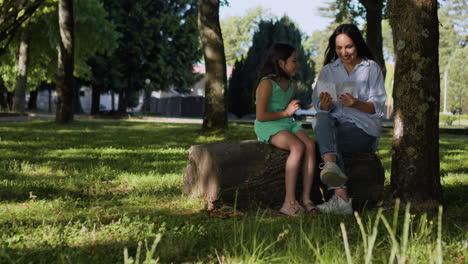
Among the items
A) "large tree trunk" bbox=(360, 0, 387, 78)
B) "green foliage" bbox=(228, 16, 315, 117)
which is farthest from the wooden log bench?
"green foliage" bbox=(228, 16, 315, 117)

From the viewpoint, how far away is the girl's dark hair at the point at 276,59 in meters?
4.80

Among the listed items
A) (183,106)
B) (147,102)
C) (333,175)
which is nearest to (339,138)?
(333,175)

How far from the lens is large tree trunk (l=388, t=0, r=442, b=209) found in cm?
Result: 424

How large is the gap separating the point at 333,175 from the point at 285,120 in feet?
2.98

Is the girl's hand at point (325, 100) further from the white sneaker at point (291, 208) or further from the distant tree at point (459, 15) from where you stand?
the distant tree at point (459, 15)

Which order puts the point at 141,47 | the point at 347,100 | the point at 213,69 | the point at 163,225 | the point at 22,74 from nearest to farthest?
the point at 163,225
the point at 347,100
the point at 213,69
the point at 22,74
the point at 141,47

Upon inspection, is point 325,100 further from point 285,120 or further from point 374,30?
point 374,30

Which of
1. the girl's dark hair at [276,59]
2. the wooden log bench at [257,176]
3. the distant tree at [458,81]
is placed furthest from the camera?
the distant tree at [458,81]

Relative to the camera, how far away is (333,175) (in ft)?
13.5

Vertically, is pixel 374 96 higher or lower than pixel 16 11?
lower

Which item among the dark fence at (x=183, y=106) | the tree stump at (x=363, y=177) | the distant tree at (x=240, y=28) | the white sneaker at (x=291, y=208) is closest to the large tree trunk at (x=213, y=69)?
the tree stump at (x=363, y=177)

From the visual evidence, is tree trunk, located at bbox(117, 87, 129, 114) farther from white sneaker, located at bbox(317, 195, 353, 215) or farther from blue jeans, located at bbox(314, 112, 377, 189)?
white sneaker, located at bbox(317, 195, 353, 215)

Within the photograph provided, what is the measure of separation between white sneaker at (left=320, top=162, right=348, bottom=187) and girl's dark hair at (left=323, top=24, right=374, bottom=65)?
1304 millimetres

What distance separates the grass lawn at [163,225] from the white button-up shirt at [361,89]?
0.83 metres
